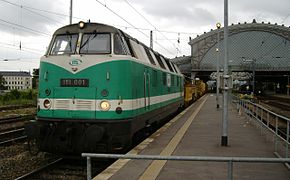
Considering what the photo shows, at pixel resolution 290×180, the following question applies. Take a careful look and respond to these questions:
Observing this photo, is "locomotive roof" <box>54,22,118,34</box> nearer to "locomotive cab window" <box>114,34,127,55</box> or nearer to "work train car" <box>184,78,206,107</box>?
"locomotive cab window" <box>114,34,127,55</box>

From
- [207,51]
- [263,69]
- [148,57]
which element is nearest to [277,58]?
[263,69]

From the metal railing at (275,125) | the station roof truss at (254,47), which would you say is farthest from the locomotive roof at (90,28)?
the station roof truss at (254,47)

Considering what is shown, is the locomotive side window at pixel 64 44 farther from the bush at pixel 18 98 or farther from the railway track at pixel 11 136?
the bush at pixel 18 98

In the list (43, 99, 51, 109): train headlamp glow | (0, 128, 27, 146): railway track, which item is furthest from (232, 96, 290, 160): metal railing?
(0, 128, 27, 146): railway track

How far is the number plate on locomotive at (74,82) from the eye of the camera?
9.06m

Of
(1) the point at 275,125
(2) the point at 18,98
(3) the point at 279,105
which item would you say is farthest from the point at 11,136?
(3) the point at 279,105

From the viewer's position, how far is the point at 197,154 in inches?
370

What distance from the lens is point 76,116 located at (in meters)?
9.02

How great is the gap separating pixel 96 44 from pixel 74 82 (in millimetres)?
1196

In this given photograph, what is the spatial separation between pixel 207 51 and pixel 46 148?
9515 centimetres

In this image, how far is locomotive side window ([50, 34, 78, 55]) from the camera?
970cm

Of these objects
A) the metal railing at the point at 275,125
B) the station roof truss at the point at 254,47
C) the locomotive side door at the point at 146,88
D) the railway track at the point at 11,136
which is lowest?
the railway track at the point at 11,136

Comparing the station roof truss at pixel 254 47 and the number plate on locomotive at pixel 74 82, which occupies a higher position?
the station roof truss at pixel 254 47

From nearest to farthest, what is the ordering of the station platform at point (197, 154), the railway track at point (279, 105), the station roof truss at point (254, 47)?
the station platform at point (197, 154), the railway track at point (279, 105), the station roof truss at point (254, 47)
